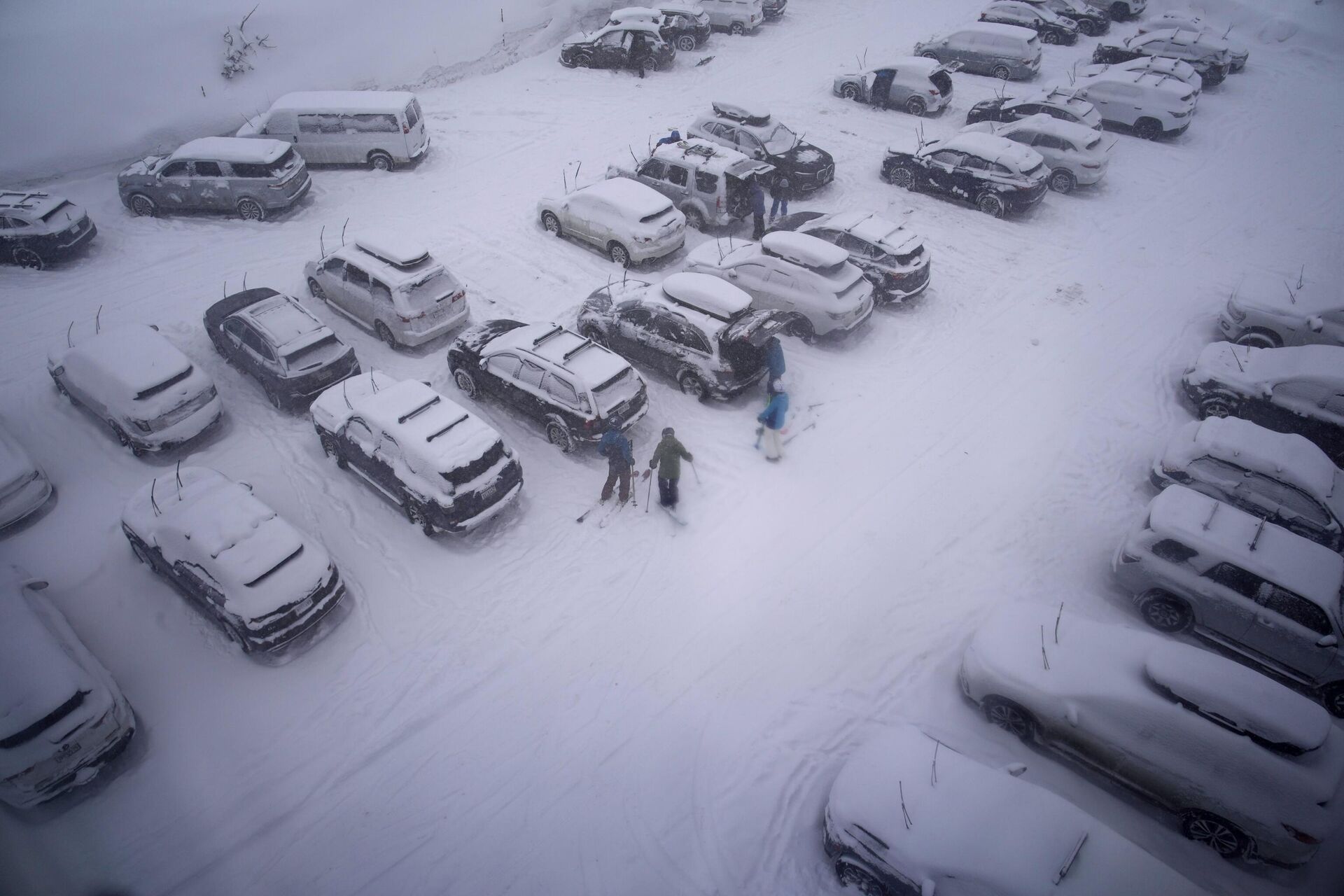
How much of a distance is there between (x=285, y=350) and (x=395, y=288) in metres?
2.22

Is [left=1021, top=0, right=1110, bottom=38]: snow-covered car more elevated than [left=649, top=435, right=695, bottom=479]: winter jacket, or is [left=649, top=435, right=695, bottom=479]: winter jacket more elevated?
[left=1021, top=0, right=1110, bottom=38]: snow-covered car

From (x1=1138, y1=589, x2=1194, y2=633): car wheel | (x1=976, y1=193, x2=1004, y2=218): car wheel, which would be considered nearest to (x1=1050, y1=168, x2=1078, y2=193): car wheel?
(x1=976, y1=193, x2=1004, y2=218): car wheel

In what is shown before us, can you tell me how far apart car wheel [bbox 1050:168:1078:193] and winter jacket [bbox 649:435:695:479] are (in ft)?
49.0

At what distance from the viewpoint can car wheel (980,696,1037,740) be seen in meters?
8.52

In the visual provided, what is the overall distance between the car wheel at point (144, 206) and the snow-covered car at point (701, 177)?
10829 millimetres

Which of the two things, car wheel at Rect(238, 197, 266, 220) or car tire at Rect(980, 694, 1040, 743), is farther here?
car wheel at Rect(238, 197, 266, 220)

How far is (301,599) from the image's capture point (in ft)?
30.2

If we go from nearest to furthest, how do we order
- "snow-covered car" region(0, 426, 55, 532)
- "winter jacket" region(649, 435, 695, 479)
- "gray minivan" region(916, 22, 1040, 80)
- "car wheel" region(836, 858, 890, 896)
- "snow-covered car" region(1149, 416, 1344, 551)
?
"car wheel" region(836, 858, 890, 896)
"snow-covered car" region(1149, 416, 1344, 551)
"snow-covered car" region(0, 426, 55, 532)
"winter jacket" region(649, 435, 695, 479)
"gray minivan" region(916, 22, 1040, 80)

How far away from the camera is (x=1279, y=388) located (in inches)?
484

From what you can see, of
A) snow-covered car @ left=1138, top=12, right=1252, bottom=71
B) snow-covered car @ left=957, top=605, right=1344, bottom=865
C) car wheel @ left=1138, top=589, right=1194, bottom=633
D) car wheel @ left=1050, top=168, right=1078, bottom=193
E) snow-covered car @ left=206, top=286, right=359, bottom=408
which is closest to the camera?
snow-covered car @ left=957, top=605, right=1344, bottom=865

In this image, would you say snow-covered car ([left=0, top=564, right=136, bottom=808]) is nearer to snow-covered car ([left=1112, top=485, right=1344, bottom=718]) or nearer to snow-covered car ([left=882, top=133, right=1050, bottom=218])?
snow-covered car ([left=1112, top=485, right=1344, bottom=718])

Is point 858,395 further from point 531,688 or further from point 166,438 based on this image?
point 166,438

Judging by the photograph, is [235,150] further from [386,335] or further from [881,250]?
[881,250]

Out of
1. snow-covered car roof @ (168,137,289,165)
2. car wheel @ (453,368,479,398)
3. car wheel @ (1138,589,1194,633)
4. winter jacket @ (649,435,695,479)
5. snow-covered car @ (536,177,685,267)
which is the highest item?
snow-covered car roof @ (168,137,289,165)
